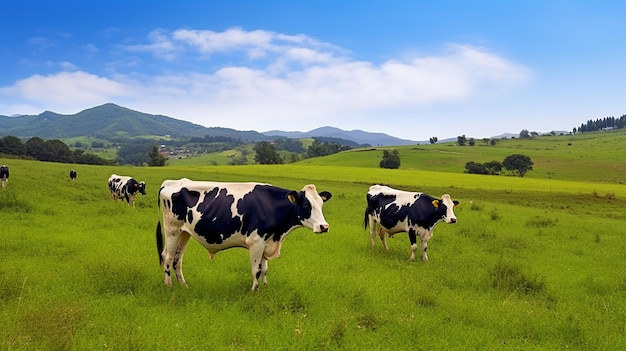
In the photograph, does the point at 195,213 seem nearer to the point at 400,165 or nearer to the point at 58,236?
the point at 58,236

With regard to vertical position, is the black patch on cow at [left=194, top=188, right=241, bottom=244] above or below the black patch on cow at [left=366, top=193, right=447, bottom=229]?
above

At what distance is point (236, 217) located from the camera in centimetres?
804

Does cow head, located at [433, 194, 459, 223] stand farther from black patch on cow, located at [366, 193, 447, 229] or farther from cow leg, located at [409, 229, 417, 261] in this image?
cow leg, located at [409, 229, 417, 261]

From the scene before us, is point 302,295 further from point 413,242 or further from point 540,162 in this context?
point 540,162

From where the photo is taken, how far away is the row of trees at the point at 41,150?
74312 millimetres

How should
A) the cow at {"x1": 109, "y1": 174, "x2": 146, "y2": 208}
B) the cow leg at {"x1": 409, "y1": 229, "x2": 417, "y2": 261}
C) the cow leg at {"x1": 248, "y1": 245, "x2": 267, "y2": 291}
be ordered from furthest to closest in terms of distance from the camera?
the cow at {"x1": 109, "y1": 174, "x2": 146, "y2": 208} → the cow leg at {"x1": 409, "y1": 229, "x2": 417, "y2": 261} → the cow leg at {"x1": 248, "y1": 245, "x2": 267, "y2": 291}

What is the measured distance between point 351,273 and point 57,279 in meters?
6.70

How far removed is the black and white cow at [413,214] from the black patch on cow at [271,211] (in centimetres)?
557

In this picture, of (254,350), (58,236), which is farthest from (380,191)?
(58,236)

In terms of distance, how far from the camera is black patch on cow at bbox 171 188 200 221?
8320mm

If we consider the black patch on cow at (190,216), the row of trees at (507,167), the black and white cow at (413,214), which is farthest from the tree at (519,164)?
the black patch on cow at (190,216)

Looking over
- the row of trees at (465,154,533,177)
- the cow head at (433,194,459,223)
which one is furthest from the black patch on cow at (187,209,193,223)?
the row of trees at (465,154,533,177)

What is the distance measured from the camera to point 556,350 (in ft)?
21.6

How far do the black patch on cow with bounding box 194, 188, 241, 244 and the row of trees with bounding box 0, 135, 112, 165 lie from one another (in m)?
83.1
